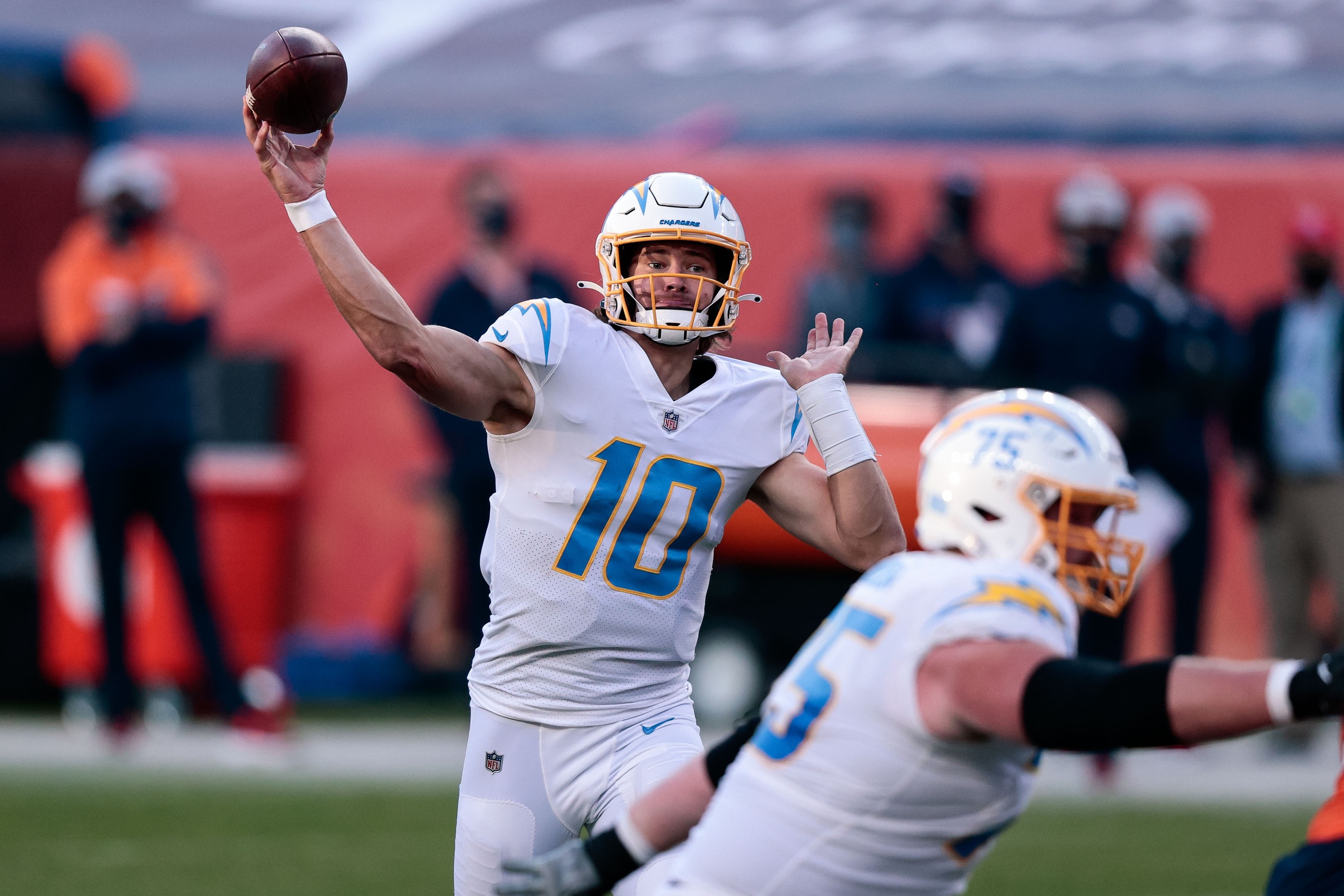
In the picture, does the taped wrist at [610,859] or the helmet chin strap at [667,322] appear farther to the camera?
the helmet chin strap at [667,322]

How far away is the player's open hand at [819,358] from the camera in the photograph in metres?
3.79

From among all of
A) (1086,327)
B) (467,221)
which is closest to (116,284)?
(467,221)

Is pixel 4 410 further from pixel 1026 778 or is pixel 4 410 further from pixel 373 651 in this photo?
pixel 1026 778

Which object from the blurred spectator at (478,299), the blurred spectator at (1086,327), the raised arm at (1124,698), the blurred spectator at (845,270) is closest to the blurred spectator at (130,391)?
the blurred spectator at (478,299)

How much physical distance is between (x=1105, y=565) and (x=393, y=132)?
27.7ft

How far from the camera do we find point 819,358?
3.83 m

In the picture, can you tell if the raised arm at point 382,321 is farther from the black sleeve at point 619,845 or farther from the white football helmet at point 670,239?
the black sleeve at point 619,845

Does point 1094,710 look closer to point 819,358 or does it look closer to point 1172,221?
point 819,358

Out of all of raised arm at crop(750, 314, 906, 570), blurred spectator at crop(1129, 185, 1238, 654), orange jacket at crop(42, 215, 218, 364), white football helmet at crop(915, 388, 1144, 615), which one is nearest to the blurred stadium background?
blurred spectator at crop(1129, 185, 1238, 654)

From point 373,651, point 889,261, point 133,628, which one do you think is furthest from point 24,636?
point 889,261

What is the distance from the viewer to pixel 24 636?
9.53 meters

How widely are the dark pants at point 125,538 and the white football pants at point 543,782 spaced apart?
4.41 m

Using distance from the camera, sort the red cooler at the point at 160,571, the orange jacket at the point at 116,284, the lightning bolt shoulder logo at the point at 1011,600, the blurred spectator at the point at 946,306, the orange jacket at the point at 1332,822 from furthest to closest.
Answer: the red cooler at the point at 160,571 < the blurred spectator at the point at 946,306 < the orange jacket at the point at 116,284 < the orange jacket at the point at 1332,822 < the lightning bolt shoulder logo at the point at 1011,600

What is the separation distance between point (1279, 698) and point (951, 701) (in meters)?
0.41
